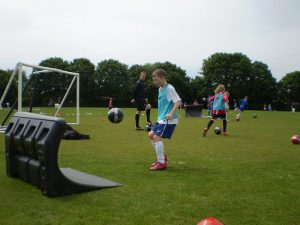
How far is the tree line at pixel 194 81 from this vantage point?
85.4 metres

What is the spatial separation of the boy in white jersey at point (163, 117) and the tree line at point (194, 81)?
75321 mm

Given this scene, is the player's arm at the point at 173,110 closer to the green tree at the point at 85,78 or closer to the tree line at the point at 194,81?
the tree line at the point at 194,81

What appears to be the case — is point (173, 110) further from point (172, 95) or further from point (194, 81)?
point (194, 81)

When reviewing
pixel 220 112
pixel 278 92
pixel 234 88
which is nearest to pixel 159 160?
pixel 220 112

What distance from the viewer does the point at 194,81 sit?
295 feet

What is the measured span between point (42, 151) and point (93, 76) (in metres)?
86.3

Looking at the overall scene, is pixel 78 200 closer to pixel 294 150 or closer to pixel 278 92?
pixel 294 150

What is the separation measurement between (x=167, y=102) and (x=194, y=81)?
273ft

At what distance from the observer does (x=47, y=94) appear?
71.2 metres

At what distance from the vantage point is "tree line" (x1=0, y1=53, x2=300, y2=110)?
85.4 m

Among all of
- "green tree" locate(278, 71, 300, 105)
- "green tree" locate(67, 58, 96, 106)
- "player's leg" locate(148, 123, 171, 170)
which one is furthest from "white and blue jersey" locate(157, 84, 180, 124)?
"green tree" locate(278, 71, 300, 105)

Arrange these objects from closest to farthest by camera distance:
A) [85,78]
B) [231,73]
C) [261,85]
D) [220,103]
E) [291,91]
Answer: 1. [220,103]
2. [231,73]
3. [85,78]
4. [261,85]
5. [291,91]

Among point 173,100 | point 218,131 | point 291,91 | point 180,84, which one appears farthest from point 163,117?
point 291,91

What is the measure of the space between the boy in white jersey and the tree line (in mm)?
75321
